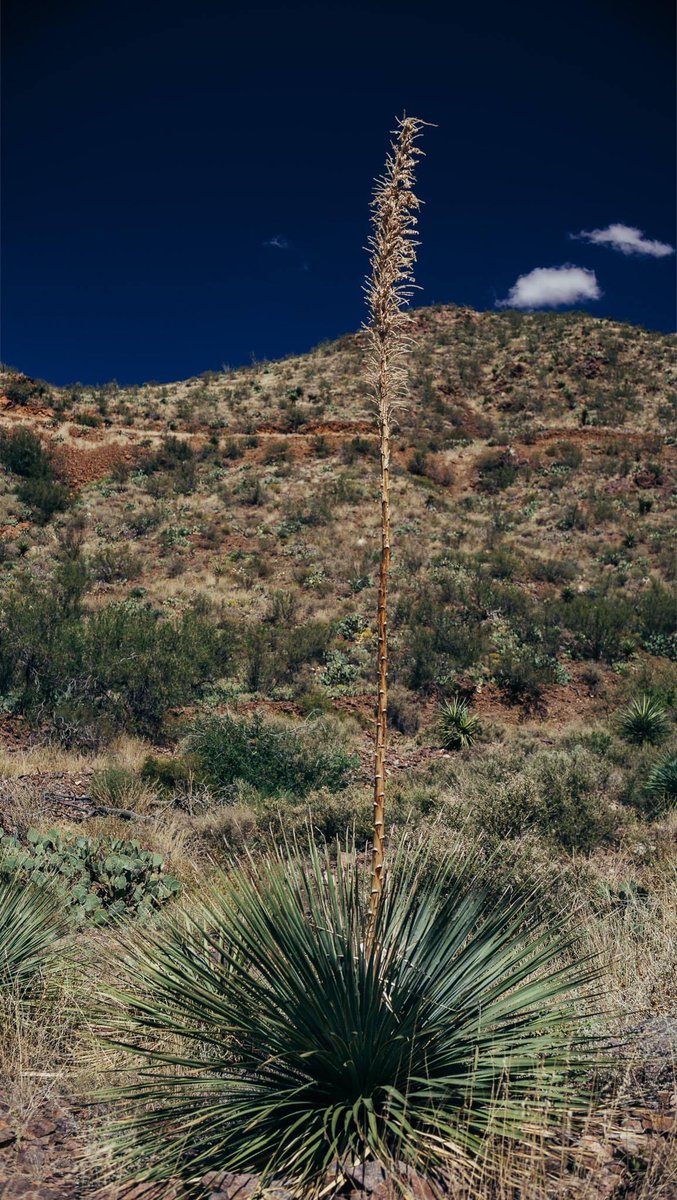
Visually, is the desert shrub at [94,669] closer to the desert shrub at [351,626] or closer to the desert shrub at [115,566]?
the desert shrub at [351,626]

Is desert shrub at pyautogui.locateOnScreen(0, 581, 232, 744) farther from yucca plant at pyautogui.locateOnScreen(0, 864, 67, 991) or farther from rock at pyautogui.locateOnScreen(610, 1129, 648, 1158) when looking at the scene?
rock at pyautogui.locateOnScreen(610, 1129, 648, 1158)

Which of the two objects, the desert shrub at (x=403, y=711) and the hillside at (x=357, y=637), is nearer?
the hillside at (x=357, y=637)

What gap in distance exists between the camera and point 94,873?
561cm

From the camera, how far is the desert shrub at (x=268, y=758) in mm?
9977

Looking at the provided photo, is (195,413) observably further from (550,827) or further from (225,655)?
(550,827)

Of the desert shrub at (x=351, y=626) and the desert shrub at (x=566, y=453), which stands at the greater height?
the desert shrub at (x=566, y=453)

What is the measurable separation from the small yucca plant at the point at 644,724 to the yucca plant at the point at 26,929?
35.8 ft

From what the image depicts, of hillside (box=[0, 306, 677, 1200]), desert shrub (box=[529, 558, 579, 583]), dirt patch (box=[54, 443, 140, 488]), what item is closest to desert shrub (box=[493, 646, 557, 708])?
hillside (box=[0, 306, 677, 1200])

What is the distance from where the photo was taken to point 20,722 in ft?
39.4

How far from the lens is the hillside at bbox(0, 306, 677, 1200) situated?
4641 mm

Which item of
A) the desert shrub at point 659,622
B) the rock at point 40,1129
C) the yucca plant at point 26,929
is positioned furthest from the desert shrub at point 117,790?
→ the desert shrub at point 659,622

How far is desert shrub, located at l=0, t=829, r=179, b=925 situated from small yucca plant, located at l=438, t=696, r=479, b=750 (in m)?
8.51

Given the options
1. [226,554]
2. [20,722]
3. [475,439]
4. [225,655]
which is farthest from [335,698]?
[475,439]

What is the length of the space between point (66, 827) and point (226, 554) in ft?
58.8
